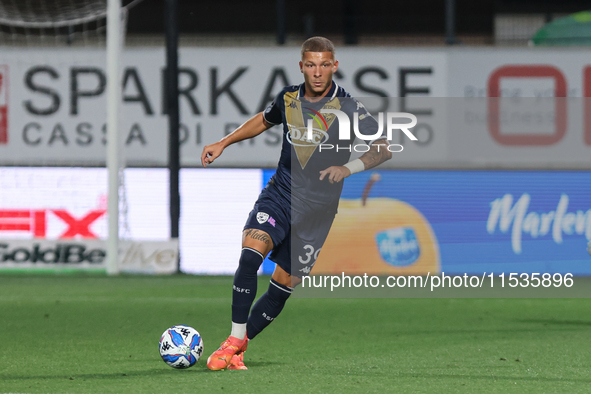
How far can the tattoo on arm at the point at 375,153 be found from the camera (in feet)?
17.2

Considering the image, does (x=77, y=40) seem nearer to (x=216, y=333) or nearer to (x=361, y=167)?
(x=216, y=333)

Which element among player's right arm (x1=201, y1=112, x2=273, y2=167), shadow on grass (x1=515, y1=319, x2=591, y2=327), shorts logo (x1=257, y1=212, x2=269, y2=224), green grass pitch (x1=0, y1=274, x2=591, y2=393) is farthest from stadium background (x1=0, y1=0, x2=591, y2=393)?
shorts logo (x1=257, y1=212, x2=269, y2=224)

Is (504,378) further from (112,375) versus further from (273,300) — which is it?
(112,375)

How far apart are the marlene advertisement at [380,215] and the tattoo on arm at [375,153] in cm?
690

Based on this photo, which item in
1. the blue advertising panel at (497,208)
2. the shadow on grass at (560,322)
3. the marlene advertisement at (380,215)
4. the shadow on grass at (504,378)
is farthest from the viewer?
the blue advertising panel at (497,208)

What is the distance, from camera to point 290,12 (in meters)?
21.8

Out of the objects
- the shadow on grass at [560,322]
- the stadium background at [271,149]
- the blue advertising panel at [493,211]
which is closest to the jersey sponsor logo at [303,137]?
the shadow on grass at [560,322]

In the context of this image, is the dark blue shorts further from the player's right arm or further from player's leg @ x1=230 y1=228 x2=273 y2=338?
the player's right arm

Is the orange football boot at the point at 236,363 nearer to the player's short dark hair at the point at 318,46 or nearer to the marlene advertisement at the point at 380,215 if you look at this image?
the player's short dark hair at the point at 318,46

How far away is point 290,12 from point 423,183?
8864 millimetres

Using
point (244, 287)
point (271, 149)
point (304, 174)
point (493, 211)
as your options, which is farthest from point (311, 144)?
point (271, 149)

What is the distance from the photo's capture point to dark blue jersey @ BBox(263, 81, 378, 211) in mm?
5258

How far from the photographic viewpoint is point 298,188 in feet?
17.3

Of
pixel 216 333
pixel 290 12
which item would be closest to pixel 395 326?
pixel 216 333
